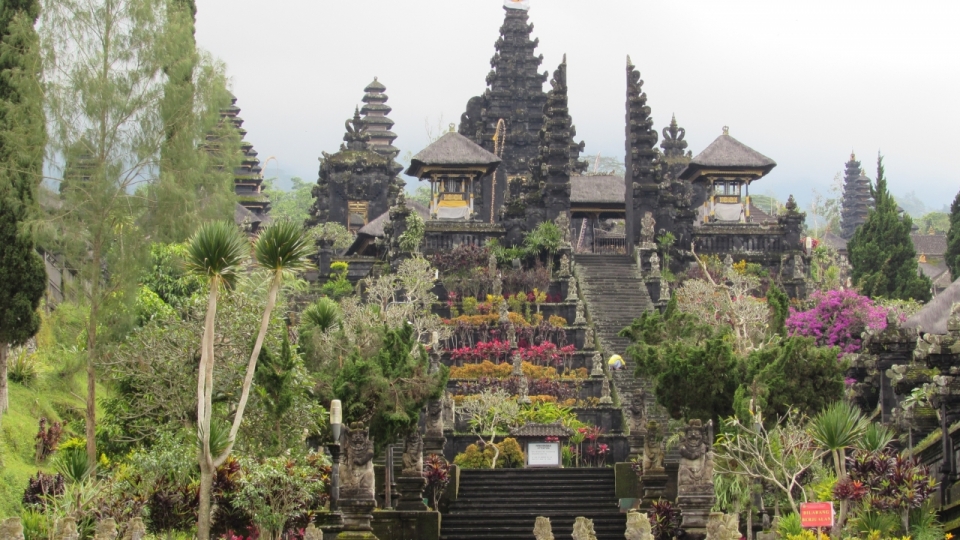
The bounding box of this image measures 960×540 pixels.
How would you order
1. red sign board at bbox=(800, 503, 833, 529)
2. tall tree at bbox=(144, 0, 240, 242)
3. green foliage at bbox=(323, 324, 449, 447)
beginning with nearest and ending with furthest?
red sign board at bbox=(800, 503, 833, 529) < green foliage at bbox=(323, 324, 449, 447) < tall tree at bbox=(144, 0, 240, 242)

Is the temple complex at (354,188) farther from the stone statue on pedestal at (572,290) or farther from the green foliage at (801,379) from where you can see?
the green foliage at (801,379)

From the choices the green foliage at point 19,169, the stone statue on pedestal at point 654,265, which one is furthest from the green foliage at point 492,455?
the stone statue on pedestal at point 654,265

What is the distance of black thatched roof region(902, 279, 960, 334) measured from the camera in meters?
28.5

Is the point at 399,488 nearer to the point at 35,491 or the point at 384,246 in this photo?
the point at 35,491

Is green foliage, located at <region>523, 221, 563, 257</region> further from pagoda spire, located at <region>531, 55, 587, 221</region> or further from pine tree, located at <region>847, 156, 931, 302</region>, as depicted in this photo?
pine tree, located at <region>847, 156, 931, 302</region>

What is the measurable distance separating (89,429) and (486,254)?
25.8 metres

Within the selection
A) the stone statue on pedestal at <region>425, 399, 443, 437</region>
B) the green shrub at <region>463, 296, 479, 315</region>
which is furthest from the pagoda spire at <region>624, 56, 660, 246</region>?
the stone statue on pedestal at <region>425, 399, 443, 437</region>

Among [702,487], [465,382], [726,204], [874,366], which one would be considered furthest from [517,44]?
[702,487]

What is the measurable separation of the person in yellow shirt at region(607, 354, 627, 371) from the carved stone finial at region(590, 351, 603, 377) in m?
0.29

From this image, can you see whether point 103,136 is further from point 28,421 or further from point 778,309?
point 778,309

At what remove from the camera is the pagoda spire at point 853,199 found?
338ft

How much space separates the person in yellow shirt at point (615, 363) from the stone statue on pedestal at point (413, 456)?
1172cm

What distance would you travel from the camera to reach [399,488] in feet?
99.1

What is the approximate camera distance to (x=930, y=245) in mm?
81812
